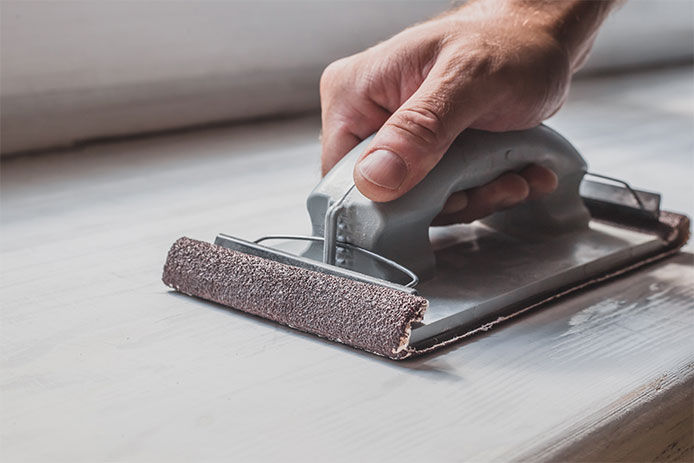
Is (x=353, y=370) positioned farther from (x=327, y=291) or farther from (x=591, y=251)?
(x=591, y=251)

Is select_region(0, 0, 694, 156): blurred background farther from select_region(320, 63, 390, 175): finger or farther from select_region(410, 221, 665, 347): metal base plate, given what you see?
select_region(410, 221, 665, 347): metal base plate

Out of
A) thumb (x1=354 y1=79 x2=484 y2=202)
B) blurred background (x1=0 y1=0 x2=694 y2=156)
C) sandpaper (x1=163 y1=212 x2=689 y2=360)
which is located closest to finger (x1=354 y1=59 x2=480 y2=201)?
thumb (x1=354 y1=79 x2=484 y2=202)

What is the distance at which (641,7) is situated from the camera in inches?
101

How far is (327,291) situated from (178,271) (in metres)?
0.17

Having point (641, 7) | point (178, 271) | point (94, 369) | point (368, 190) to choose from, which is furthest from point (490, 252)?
point (641, 7)

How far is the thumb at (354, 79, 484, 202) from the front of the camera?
31.8 inches

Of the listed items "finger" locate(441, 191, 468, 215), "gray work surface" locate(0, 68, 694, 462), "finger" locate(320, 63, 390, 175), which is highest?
"finger" locate(320, 63, 390, 175)

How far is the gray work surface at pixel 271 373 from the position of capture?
603 mm

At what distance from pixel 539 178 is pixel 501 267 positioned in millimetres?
139

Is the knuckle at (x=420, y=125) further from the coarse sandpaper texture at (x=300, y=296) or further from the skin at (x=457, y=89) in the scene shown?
the coarse sandpaper texture at (x=300, y=296)

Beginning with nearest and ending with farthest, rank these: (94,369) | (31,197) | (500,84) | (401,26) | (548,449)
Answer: (548,449) → (94,369) → (500,84) → (31,197) → (401,26)

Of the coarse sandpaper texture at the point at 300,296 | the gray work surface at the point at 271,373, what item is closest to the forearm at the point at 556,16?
the gray work surface at the point at 271,373

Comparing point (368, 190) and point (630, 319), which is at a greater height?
point (368, 190)

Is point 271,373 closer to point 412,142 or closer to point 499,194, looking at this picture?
point 412,142
